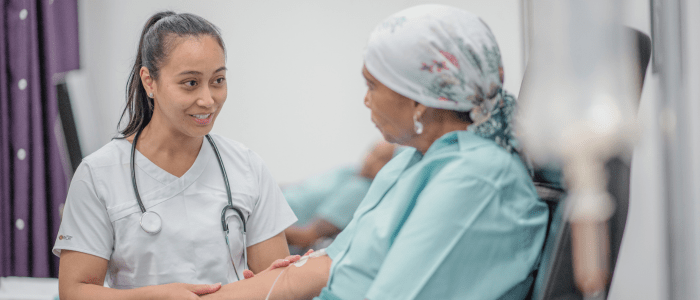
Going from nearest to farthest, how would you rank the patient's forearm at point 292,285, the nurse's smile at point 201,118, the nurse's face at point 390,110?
1. the nurse's face at point 390,110
2. the patient's forearm at point 292,285
3. the nurse's smile at point 201,118

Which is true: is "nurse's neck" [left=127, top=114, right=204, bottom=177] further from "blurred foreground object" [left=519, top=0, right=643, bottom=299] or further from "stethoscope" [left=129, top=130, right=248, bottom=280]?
"blurred foreground object" [left=519, top=0, right=643, bottom=299]

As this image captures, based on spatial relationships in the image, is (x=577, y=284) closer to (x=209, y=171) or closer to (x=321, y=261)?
(x=321, y=261)

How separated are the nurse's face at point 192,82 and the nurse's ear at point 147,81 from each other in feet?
0.05

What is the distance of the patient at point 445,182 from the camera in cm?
73

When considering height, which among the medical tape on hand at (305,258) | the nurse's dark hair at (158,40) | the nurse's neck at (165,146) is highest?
the nurse's dark hair at (158,40)

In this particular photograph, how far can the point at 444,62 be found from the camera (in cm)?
75

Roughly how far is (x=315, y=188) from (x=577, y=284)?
1.10 meters

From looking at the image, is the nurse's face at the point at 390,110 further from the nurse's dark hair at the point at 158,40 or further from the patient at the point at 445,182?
the nurse's dark hair at the point at 158,40

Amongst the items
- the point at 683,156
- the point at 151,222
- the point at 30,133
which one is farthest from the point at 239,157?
the point at 30,133

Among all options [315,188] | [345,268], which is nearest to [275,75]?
[315,188]

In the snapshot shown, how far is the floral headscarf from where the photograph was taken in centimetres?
75

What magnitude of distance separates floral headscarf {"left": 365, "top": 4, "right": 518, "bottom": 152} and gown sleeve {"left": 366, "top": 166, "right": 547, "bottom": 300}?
12cm

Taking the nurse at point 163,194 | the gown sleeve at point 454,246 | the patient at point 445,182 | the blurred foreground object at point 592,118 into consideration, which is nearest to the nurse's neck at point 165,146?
the nurse at point 163,194

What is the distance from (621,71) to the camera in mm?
753
